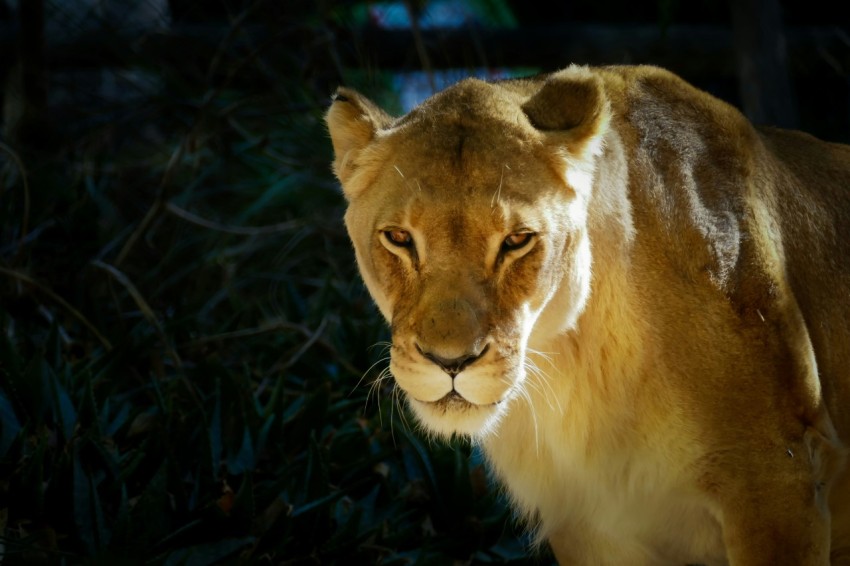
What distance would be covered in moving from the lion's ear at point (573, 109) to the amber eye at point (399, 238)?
1.35 feet

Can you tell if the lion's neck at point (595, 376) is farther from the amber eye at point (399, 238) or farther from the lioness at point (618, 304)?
the amber eye at point (399, 238)

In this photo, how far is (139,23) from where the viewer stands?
6.14 metres

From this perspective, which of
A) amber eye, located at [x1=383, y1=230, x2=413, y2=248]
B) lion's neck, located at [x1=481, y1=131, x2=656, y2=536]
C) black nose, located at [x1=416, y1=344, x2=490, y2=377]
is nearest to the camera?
black nose, located at [x1=416, y1=344, x2=490, y2=377]

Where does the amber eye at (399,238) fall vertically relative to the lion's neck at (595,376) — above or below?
above

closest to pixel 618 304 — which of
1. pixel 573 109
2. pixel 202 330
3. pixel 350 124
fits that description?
pixel 573 109

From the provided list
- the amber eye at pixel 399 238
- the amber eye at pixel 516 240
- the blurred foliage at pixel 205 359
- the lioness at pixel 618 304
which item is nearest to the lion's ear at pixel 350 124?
the lioness at pixel 618 304

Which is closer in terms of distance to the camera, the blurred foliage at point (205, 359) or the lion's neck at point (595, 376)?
the lion's neck at point (595, 376)

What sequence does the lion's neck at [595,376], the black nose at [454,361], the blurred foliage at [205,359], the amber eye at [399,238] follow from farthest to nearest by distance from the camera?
the blurred foliage at [205,359] < the lion's neck at [595,376] < the amber eye at [399,238] < the black nose at [454,361]

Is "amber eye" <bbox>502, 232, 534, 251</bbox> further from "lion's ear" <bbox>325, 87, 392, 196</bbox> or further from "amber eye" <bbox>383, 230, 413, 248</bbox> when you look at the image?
"lion's ear" <bbox>325, 87, 392, 196</bbox>

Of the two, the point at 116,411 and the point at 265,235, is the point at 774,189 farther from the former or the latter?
the point at 265,235

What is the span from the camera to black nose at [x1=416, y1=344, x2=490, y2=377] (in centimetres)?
223

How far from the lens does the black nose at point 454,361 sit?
2.23 meters

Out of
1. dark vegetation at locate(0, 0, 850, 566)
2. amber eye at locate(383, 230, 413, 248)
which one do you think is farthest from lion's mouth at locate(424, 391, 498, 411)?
dark vegetation at locate(0, 0, 850, 566)

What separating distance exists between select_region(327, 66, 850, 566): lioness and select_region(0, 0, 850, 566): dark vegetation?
566 millimetres
